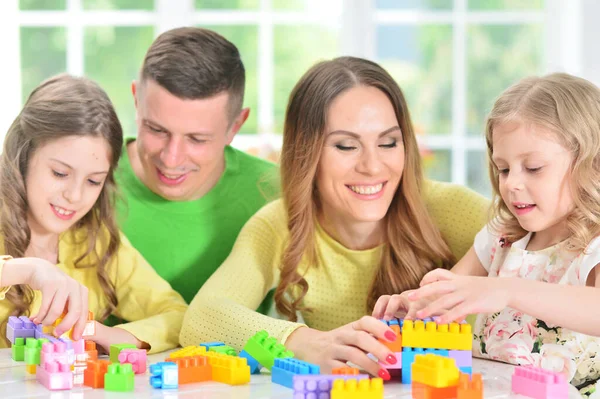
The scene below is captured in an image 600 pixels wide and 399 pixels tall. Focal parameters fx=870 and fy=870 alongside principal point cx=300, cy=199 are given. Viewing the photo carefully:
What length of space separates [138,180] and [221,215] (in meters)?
0.27

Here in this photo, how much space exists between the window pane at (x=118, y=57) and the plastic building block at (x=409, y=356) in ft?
10.9

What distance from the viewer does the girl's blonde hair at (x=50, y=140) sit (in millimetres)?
2154

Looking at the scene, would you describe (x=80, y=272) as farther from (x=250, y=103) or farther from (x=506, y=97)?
(x=250, y=103)

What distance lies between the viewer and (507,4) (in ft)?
15.8

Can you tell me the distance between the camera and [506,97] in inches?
77.0

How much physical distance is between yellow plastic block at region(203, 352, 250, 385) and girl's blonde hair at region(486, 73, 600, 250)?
2.47 ft

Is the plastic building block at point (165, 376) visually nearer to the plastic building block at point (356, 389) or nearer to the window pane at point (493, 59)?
the plastic building block at point (356, 389)

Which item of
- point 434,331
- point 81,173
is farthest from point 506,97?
point 81,173

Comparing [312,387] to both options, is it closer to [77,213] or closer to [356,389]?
[356,389]

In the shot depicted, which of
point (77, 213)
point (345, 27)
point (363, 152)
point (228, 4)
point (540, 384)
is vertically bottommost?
point (540, 384)

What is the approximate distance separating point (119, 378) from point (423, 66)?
3.55 metres

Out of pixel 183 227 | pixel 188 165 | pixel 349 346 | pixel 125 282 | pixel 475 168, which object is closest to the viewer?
pixel 349 346

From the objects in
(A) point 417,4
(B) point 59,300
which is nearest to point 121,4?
(A) point 417,4

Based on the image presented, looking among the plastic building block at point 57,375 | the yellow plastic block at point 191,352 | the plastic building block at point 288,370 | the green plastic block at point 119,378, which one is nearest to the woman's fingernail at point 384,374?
the plastic building block at point 288,370
